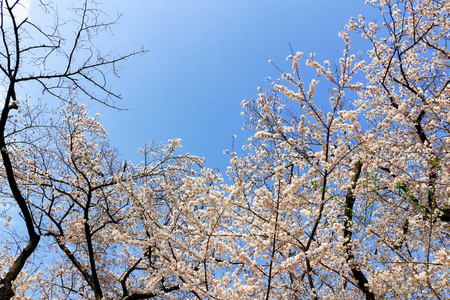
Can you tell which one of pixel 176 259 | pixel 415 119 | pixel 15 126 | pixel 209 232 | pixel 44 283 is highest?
pixel 415 119

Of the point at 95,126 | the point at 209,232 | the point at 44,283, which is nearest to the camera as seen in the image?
the point at 209,232

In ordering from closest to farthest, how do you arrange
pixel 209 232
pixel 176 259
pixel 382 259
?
pixel 209 232 < pixel 176 259 < pixel 382 259

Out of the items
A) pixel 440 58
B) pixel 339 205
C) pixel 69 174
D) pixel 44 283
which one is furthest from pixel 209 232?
pixel 440 58

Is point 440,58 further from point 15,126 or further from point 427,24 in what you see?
point 15,126

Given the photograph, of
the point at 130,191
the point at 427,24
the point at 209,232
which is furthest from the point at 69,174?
the point at 427,24

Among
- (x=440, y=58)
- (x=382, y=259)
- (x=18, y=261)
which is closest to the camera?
(x=382, y=259)

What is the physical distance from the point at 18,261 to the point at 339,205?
23.1ft

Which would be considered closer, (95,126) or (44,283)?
(44,283)

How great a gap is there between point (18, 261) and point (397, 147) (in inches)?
343

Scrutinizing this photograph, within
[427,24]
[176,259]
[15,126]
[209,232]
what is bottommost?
[176,259]

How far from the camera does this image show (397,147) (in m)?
6.84

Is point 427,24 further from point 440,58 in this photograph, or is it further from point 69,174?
point 69,174

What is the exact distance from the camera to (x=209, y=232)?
4.25m

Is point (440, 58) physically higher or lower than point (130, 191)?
higher
